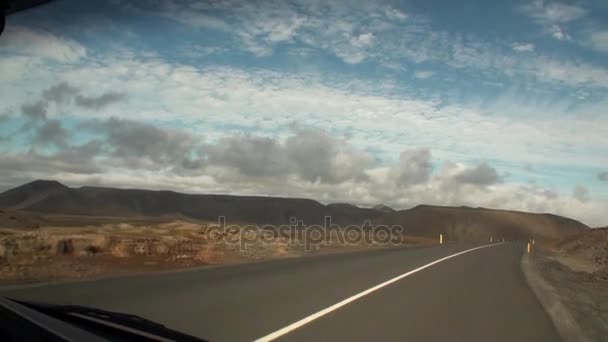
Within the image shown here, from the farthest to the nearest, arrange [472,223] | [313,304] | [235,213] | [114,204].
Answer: [235,213], [114,204], [472,223], [313,304]

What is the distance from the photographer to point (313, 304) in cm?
1161

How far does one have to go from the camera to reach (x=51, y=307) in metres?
5.64

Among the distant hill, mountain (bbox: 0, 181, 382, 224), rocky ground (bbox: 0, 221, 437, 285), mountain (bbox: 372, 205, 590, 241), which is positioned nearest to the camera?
rocky ground (bbox: 0, 221, 437, 285)

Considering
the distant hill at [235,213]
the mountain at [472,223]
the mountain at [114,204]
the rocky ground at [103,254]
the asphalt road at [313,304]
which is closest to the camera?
the asphalt road at [313,304]

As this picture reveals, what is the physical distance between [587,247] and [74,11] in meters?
70.6

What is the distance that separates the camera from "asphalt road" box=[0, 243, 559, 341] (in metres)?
8.91

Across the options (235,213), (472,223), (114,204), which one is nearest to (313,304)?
(472,223)

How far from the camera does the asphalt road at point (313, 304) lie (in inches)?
351

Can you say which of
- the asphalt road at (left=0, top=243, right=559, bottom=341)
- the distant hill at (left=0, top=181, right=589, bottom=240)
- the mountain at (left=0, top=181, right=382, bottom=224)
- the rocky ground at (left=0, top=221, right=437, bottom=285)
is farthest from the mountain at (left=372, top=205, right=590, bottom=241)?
the asphalt road at (left=0, top=243, right=559, bottom=341)

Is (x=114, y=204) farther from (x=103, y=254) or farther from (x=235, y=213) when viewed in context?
(x=103, y=254)

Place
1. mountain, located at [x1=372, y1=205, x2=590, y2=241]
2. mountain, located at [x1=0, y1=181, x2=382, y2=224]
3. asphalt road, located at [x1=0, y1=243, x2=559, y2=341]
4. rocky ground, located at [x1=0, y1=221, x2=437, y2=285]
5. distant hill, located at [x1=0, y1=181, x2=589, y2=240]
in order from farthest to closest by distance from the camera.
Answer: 1. mountain, located at [x1=0, y1=181, x2=382, y2=224]
2. distant hill, located at [x1=0, y1=181, x2=589, y2=240]
3. mountain, located at [x1=372, y1=205, x2=590, y2=241]
4. rocky ground, located at [x1=0, y1=221, x2=437, y2=285]
5. asphalt road, located at [x1=0, y1=243, x2=559, y2=341]

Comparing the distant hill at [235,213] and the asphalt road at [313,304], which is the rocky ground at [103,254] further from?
the distant hill at [235,213]

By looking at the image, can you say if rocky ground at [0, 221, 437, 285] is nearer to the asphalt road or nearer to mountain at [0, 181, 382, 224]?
the asphalt road

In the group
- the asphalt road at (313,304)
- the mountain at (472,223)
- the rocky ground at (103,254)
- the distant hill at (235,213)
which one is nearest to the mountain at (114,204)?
the distant hill at (235,213)
